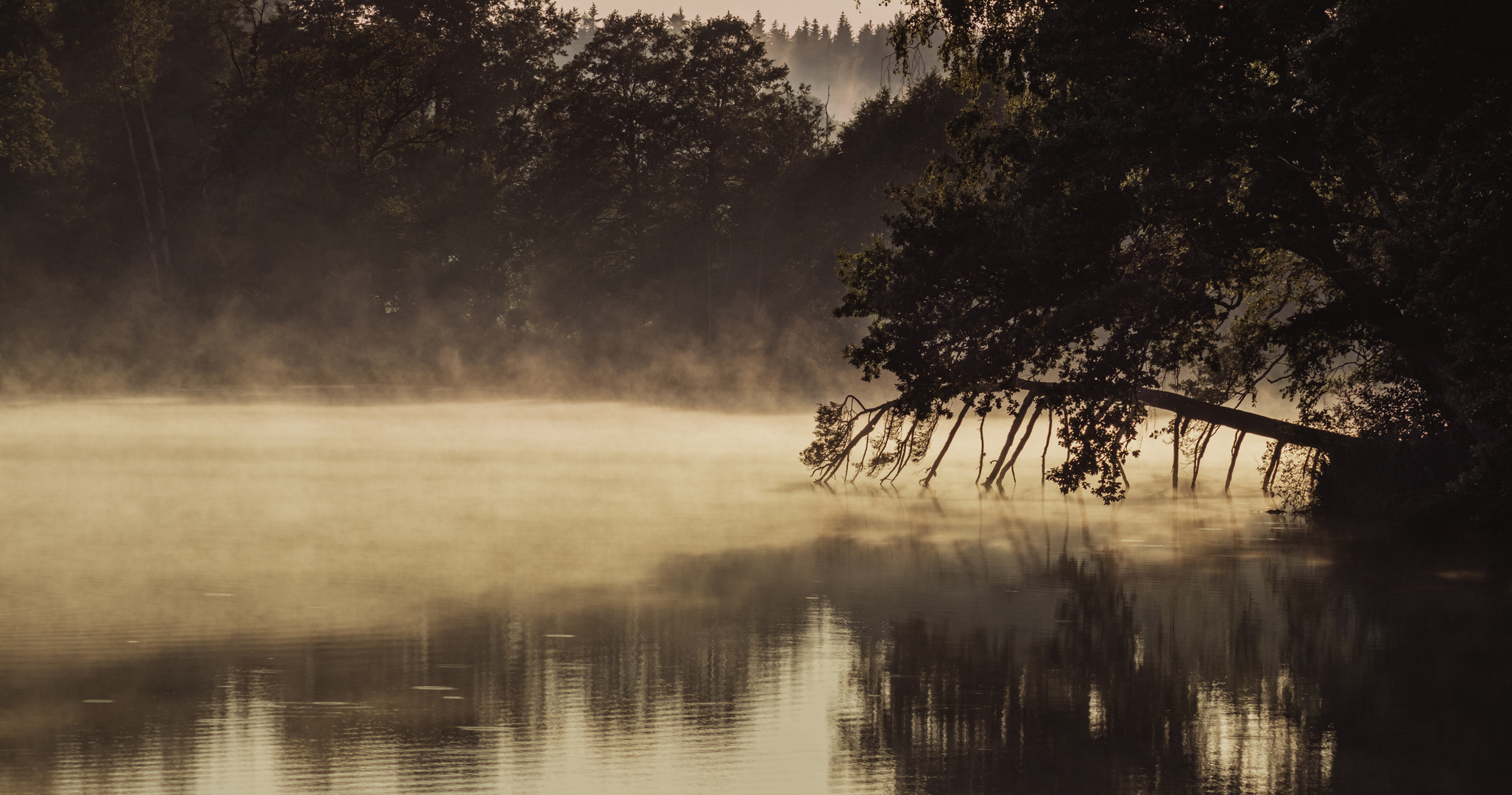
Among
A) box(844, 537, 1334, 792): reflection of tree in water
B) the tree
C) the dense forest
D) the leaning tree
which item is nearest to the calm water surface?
box(844, 537, 1334, 792): reflection of tree in water

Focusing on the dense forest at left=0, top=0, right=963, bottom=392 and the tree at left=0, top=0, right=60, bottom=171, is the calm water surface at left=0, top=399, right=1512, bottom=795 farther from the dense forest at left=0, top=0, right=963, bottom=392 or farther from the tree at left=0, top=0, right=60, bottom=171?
the dense forest at left=0, top=0, right=963, bottom=392

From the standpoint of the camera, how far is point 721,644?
13195 millimetres

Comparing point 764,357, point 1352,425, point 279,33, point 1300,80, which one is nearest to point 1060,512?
point 1352,425

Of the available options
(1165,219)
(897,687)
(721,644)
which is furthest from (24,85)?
(897,687)

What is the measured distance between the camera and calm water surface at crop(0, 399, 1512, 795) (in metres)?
9.27

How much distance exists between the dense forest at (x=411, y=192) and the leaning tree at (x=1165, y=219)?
1742 inches

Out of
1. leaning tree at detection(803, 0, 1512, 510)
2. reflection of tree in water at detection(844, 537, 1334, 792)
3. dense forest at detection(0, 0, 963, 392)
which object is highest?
dense forest at detection(0, 0, 963, 392)

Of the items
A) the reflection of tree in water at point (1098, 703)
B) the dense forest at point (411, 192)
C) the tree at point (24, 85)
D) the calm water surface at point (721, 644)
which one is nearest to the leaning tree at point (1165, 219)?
the calm water surface at point (721, 644)

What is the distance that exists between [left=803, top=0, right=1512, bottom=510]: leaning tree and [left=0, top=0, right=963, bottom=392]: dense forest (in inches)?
1742

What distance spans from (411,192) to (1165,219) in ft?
190

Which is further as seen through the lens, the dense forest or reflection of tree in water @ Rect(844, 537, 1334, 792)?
the dense forest

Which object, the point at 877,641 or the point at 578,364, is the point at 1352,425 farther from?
the point at 578,364

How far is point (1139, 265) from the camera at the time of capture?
17516mm

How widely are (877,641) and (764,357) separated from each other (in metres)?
60.2
